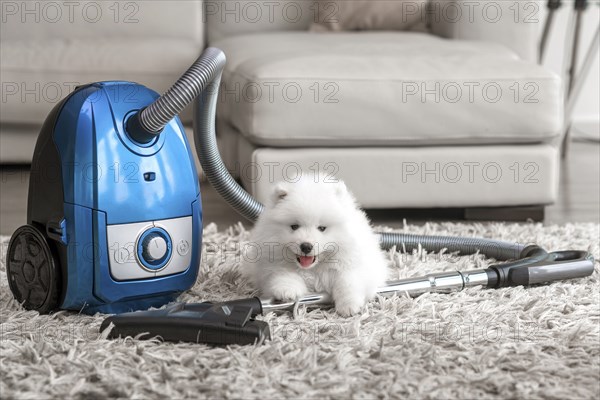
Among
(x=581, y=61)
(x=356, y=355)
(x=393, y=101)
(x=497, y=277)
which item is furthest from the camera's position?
(x=581, y=61)

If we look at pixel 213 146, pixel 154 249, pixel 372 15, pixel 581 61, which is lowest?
pixel 154 249

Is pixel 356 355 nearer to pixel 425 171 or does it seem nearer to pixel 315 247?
pixel 315 247

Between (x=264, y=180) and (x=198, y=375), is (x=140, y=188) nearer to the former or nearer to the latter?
(x=198, y=375)

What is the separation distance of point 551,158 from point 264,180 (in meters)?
0.76

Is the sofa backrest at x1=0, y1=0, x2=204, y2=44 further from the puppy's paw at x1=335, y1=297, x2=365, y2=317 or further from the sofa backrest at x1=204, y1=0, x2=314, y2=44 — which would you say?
the puppy's paw at x1=335, y1=297, x2=365, y2=317

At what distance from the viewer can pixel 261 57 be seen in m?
2.33

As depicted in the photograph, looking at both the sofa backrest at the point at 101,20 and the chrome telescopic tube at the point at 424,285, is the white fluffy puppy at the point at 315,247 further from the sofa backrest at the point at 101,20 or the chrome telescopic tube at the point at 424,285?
the sofa backrest at the point at 101,20

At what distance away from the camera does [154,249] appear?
137 centimetres

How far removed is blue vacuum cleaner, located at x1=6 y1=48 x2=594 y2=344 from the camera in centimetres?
128

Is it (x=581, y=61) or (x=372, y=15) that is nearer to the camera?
(x=372, y=15)

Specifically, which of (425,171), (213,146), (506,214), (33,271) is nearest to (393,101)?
(425,171)

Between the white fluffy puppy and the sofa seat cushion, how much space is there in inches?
27.1

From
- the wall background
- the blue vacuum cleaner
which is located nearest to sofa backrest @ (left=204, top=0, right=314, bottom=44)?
the wall background

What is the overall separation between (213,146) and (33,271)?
0.41 metres
